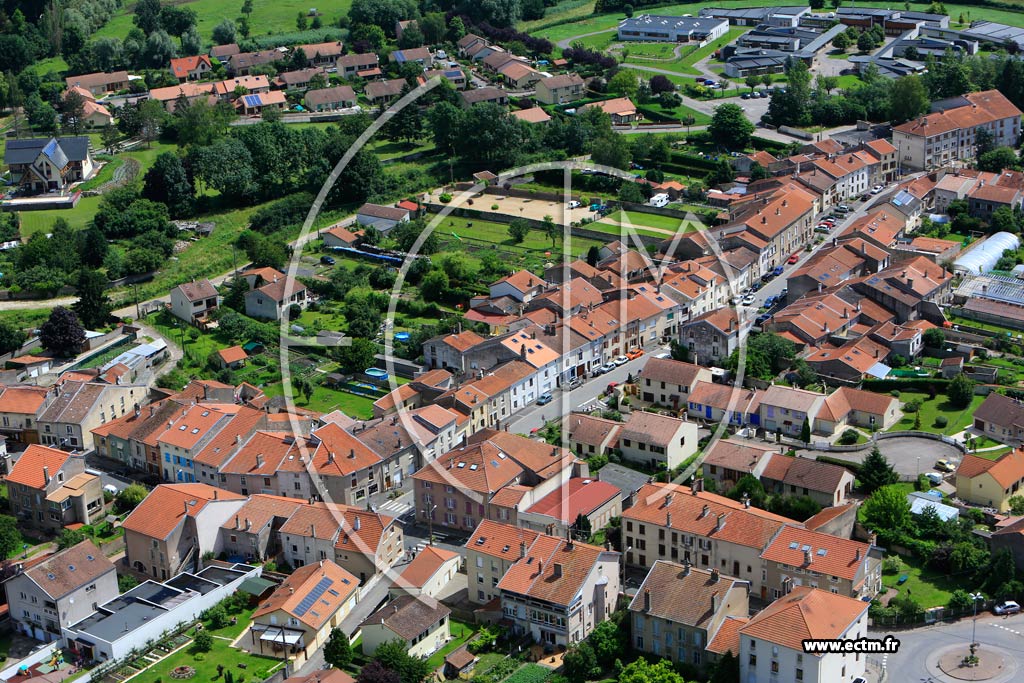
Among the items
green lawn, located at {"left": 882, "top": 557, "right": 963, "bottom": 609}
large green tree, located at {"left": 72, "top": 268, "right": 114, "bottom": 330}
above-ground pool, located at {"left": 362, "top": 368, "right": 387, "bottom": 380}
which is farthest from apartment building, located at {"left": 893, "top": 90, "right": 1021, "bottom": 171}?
large green tree, located at {"left": 72, "top": 268, "right": 114, "bottom": 330}

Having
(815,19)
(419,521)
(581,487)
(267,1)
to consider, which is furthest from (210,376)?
(267,1)

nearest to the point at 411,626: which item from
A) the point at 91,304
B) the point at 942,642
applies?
the point at 942,642

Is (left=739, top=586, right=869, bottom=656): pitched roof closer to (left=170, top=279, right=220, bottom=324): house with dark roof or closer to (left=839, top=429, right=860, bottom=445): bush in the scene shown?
(left=839, top=429, right=860, bottom=445): bush

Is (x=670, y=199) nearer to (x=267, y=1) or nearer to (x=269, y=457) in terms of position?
(x=269, y=457)

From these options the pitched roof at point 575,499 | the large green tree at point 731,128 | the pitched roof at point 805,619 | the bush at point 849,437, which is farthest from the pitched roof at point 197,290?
the pitched roof at point 805,619

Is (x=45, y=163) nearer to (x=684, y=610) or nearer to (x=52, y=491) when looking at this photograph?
(x=52, y=491)
